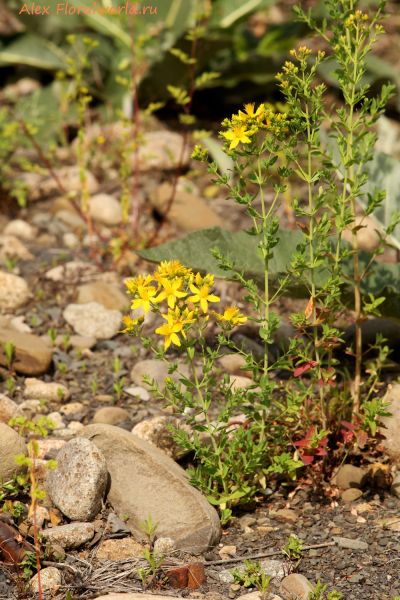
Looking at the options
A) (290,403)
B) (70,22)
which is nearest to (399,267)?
(290,403)

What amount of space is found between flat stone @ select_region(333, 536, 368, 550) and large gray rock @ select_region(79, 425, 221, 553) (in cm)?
40

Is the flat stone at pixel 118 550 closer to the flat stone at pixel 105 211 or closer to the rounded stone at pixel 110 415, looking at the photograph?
the rounded stone at pixel 110 415

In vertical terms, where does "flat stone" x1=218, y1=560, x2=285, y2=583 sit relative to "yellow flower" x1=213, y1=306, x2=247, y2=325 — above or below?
below

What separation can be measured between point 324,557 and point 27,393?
4.71ft

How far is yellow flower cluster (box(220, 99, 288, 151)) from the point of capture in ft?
5.61

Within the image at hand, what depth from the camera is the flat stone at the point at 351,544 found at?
73.0 inches

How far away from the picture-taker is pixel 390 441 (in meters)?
2.20

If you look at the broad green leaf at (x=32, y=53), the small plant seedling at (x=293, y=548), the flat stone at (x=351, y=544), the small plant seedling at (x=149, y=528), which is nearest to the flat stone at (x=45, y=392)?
the small plant seedling at (x=149, y=528)

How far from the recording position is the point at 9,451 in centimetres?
A: 191

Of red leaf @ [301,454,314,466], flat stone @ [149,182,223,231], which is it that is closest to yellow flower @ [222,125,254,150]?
red leaf @ [301,454,314,466]

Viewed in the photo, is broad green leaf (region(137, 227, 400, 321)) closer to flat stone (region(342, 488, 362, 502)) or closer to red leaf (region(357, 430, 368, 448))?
red leaf (region(357, 430, 368, 448))

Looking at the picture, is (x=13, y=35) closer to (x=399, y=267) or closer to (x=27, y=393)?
(x=27, y=393)

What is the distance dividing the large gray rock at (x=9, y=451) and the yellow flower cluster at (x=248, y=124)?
119cm

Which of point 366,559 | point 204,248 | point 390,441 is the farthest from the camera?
point 204,248
